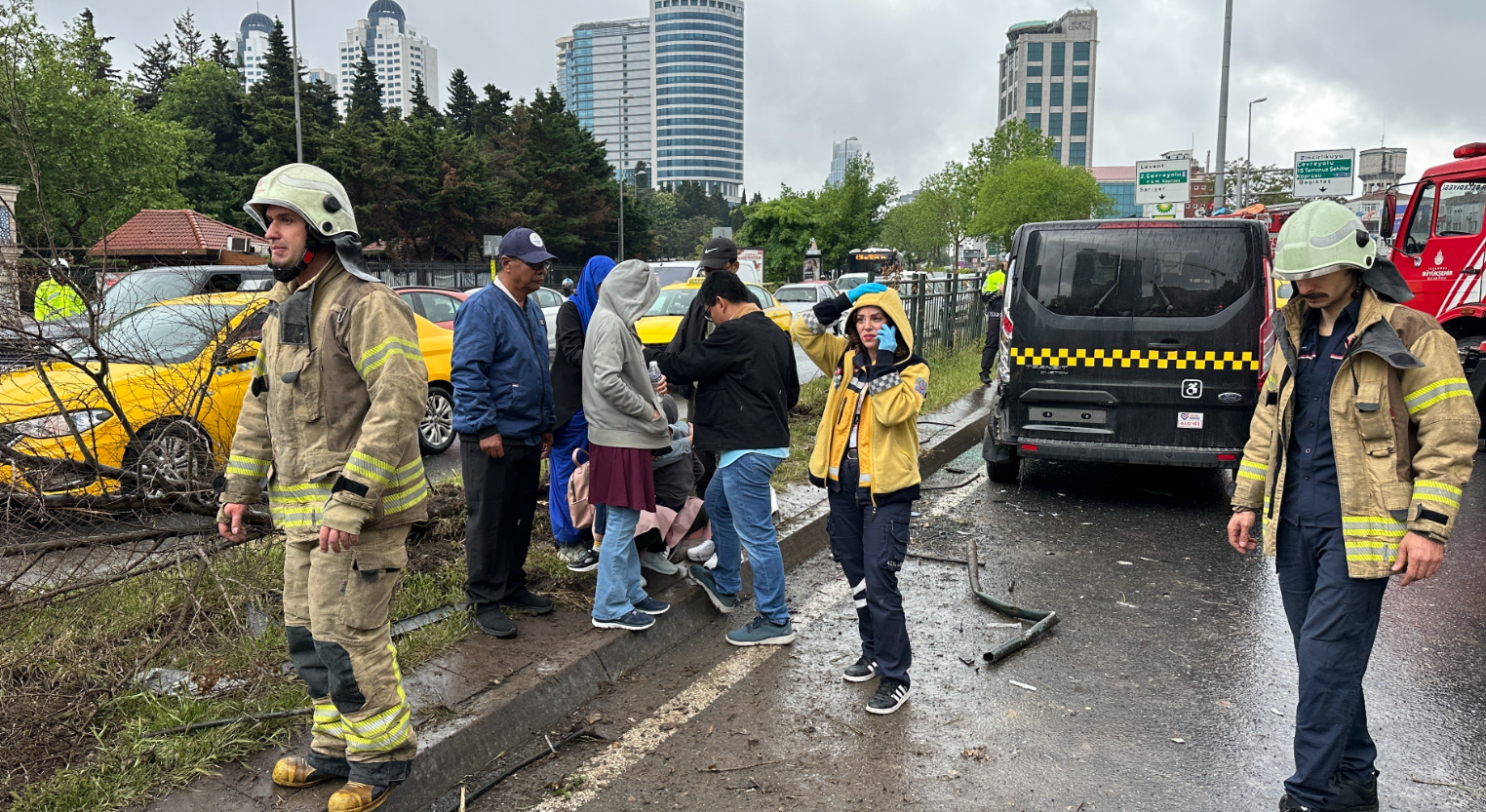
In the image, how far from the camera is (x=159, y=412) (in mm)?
4449

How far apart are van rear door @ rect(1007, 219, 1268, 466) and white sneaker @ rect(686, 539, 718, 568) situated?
2.86 metres

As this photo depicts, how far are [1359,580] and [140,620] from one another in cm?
441

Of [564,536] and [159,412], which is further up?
[159,412]

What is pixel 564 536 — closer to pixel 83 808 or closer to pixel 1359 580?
pixel 83 808

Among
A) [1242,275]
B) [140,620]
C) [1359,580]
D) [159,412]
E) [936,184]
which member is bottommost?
[140,620]

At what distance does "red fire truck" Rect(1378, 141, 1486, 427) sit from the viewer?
385 inches

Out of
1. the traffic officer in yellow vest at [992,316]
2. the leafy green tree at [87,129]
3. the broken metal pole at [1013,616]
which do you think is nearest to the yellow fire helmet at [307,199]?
the broken metal pole at [1013,616]

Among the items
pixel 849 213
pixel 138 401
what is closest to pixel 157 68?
pixel 849 213

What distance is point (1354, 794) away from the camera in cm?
293

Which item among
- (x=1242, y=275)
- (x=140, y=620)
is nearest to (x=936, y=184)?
(x=1242, y=275)

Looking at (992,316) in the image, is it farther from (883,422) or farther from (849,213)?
(849,213)

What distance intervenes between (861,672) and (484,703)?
1537mm

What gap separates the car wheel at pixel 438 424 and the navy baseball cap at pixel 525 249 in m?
4.89

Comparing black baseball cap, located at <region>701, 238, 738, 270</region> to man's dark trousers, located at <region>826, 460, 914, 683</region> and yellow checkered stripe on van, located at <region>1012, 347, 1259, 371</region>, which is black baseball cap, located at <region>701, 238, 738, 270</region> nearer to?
man's dark trousers, located at <region>826, 460, 914, 683</region>
